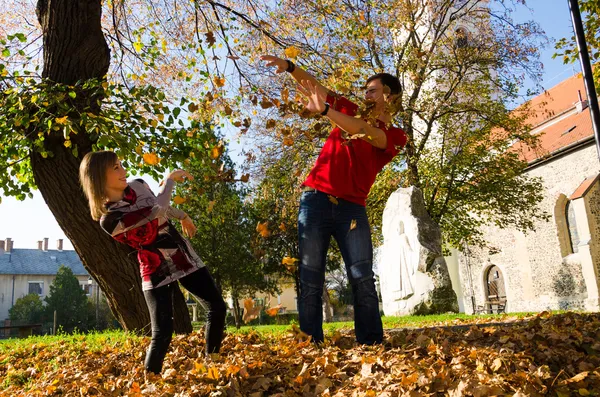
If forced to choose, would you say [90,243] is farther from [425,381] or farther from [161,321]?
[425,381]

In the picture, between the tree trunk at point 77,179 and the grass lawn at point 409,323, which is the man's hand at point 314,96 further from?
the tree trunk at point 77,179

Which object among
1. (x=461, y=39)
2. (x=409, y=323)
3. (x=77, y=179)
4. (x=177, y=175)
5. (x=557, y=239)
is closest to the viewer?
(x=177, y=175)

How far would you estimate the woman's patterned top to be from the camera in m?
3.17

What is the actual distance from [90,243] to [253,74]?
416 centimetres

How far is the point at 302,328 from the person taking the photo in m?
3.63

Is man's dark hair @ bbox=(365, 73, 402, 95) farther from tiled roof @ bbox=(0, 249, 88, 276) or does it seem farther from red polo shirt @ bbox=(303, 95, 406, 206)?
tiled roof @ bbox=(0, 249, 88, 276)

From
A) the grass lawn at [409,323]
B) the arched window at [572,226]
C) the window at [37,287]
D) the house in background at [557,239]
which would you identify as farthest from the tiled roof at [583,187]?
the window at [37,287]

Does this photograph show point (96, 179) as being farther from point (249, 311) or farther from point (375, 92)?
point (375, 92)

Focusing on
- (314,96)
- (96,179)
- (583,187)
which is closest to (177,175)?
(96,179)

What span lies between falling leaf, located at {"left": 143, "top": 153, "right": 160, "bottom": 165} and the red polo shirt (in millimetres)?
2519

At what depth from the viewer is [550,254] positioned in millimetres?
22750

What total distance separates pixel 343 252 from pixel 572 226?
2235 centimetres

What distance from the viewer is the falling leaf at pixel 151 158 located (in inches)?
214

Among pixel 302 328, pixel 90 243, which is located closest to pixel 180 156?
pixel 90 243
